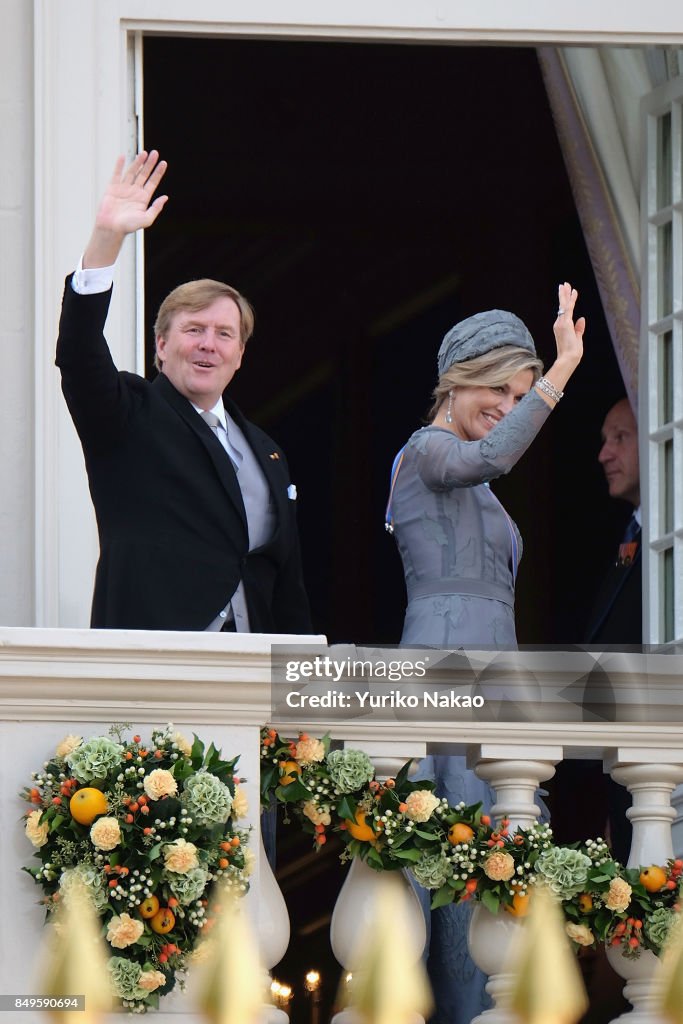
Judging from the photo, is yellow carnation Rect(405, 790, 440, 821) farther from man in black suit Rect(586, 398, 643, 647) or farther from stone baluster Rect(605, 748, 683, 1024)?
man in black suit Rect(586, 398, 643, 647)

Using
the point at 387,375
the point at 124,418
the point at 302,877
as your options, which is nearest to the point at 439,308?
the point at 387,375

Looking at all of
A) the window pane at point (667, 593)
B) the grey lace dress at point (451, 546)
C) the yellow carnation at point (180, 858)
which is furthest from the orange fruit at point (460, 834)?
the window pane at point (667, 593)

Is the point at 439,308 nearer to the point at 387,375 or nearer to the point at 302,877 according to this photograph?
the point at 387,375

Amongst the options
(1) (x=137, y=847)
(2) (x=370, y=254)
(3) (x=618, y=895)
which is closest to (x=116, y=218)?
(1) (x=137, y=847)

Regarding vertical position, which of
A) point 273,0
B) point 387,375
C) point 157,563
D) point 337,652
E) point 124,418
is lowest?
point 337,652

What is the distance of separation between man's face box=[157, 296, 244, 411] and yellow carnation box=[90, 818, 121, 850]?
124cm

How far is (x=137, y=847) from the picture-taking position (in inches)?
116

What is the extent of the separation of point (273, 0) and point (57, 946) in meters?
2.46

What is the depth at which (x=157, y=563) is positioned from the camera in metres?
3.71

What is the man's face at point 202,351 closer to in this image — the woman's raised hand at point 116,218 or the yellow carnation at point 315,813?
the woman's raised hand at point 116,218

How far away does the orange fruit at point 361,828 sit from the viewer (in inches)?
126

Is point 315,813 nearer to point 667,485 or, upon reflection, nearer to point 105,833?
point 105,833

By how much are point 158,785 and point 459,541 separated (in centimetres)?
131

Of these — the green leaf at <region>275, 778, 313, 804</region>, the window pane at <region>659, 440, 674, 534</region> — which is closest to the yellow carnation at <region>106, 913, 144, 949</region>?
the green leaf at <region>275, 778, 313, 804</region>
